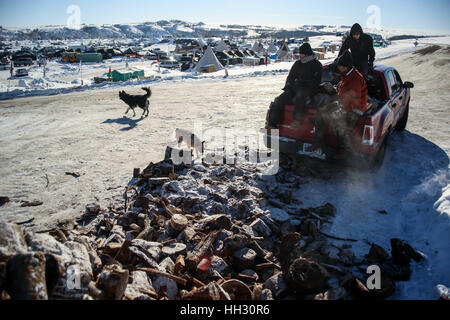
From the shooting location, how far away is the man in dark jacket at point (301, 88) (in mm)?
4945

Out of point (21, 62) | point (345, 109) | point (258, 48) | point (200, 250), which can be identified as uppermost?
point (258, 48)

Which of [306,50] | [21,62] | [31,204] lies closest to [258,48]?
[21,62]

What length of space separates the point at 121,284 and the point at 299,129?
3.97 m

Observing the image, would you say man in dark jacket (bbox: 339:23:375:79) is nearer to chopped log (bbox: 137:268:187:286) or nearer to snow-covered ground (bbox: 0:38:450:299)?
snow-covered ground (bbox: 0:38:450:299)

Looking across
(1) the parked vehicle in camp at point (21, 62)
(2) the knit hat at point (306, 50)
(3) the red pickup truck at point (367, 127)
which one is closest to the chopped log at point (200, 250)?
(3) the red pickup truck at point (367, 127)

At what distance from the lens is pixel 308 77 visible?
5.26 m

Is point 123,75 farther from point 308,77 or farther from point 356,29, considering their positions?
point 308,77

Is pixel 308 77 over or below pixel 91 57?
below

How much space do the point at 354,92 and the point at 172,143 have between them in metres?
4.59

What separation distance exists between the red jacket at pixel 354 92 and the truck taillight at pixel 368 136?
347 mm

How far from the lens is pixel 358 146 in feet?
14.8

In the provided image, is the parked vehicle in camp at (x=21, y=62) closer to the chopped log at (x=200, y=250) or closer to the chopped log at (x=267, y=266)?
the chopped log at (x=200, y=250)

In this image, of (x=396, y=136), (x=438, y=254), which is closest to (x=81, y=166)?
(x=438, y=254)

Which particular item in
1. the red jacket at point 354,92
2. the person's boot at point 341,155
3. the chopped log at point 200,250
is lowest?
the chopped log at point 200,250
